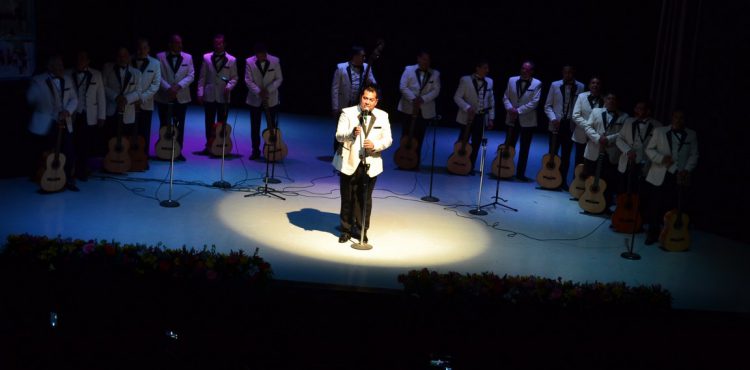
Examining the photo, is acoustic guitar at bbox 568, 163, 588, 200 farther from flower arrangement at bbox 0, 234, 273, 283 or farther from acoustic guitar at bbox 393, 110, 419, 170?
flower arrangement at bbox 0, 234, 273, 283

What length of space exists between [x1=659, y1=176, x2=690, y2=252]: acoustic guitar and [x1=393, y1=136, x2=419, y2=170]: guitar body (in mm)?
4326

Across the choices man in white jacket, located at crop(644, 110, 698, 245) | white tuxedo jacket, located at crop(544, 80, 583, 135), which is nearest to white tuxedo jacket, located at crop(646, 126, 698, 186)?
man in white jacket, located at crop(644, 110, 698, 245)

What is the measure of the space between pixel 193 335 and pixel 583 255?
4.91 m

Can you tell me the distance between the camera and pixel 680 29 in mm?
10922

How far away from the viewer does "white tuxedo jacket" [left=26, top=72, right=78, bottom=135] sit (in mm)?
10688

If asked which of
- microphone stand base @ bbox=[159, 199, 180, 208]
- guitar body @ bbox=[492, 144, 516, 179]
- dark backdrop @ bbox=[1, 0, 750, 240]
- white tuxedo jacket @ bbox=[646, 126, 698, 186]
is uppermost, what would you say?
dark backdrop @ bbox=[1, 0, 750, 240]

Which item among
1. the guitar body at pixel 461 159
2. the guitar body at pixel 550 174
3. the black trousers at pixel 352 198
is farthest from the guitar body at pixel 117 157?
the guitar body at pixel 550 174

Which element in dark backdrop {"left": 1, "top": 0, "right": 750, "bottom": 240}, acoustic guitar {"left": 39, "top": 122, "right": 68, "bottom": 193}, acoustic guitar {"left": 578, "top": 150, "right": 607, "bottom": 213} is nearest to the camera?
acoustic guitar {"left": 39, "top": 122, "right": 68, "bottom": 193}

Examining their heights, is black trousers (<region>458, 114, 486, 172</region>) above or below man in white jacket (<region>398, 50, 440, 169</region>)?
below

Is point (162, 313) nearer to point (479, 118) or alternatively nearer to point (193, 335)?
point (193, 335)

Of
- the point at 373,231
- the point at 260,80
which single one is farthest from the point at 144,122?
the point at 373,231

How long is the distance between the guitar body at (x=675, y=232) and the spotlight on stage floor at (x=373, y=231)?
2.02 m

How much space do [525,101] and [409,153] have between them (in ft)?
6.23

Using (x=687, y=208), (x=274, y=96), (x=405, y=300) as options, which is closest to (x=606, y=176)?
(x=687, y=208)
